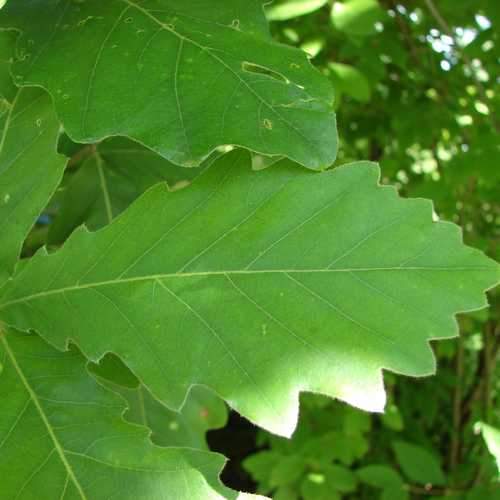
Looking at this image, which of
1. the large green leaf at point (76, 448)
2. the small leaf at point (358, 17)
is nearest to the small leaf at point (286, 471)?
the small leaf at point (358, 17)

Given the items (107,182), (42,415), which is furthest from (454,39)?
(42,415)

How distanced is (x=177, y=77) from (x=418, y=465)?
1.62m

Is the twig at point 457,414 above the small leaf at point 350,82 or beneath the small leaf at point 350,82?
beneath

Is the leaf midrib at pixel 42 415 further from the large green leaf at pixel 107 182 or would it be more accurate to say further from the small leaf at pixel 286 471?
the small leaf at pixel 286 471

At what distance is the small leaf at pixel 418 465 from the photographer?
6.83 feet

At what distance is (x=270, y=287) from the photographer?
0.79 metres

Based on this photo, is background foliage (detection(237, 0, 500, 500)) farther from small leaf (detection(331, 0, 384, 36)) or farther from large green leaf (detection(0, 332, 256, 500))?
large green leaf (detection(0, 332, 256, 500))

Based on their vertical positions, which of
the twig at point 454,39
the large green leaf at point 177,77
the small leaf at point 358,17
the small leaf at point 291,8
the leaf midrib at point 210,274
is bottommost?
the twig at point 454,39

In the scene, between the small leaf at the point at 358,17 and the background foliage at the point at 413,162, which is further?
the background foliage at the point at 413,162

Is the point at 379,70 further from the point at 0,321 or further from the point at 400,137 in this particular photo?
the point at 0,321

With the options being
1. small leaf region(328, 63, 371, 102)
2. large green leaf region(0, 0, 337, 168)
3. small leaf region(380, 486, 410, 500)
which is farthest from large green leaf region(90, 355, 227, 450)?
small leaf region(380, 486, 410, 500)

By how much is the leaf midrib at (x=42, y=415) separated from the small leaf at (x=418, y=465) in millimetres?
1495

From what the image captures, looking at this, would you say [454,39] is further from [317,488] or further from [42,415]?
[42,415]

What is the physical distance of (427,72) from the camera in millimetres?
2199
